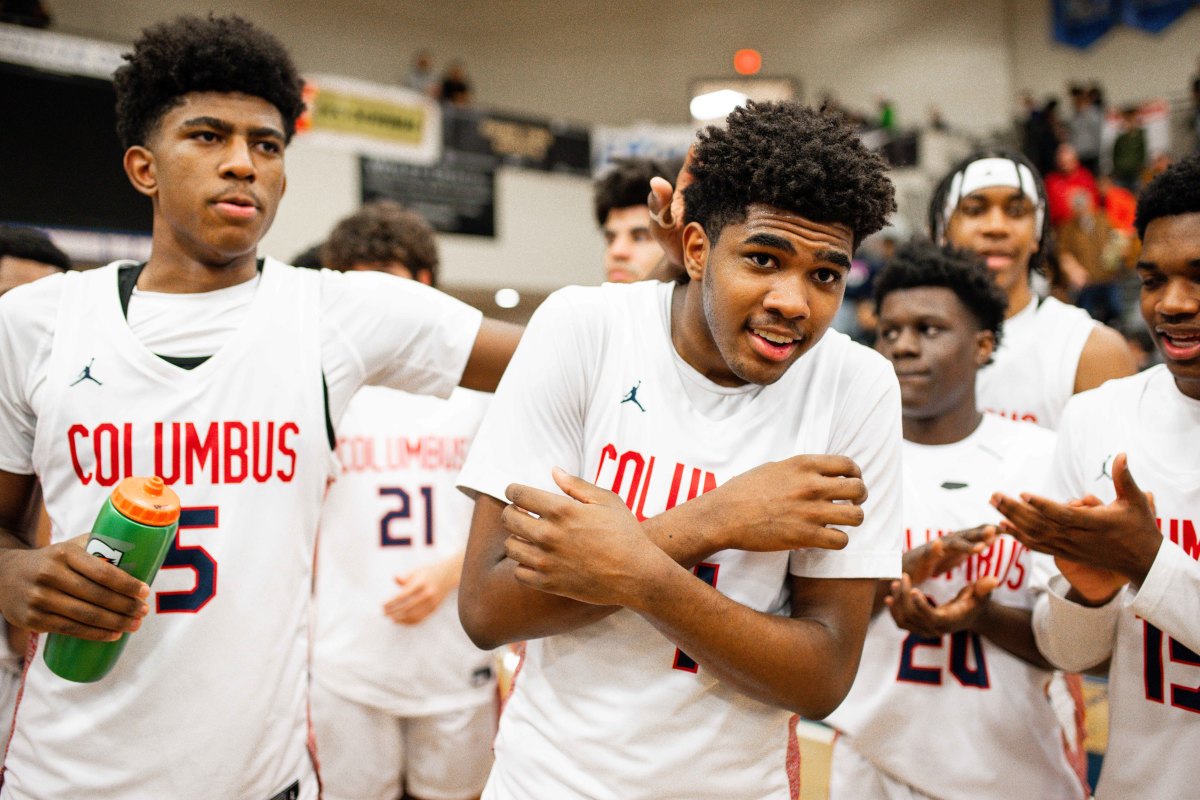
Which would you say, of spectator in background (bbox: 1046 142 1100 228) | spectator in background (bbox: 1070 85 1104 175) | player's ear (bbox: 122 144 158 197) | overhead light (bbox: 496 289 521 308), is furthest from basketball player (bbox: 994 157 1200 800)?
spectator in background (bbox: 1070 85 1104 175)

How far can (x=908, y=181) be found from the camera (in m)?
15.4

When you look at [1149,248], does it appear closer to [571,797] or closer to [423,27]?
[571,797]

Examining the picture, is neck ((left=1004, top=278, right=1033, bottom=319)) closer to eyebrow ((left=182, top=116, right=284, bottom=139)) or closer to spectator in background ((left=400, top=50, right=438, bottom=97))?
eyebrow ((left=182, top=116, right=284, bottom=139))

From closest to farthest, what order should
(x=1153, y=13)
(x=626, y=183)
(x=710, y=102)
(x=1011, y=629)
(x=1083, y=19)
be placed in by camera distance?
(x=1011, y=629) → (x=626, y=183) → (x=1153, y=13) → (x=1083, y=19) → (x=710, y=102)

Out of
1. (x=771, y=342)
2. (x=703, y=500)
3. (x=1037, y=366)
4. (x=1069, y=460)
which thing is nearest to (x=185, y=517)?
(x=703, y=500)

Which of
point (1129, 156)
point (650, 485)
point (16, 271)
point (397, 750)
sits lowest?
point (397, 750)

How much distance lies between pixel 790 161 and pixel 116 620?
1.44 m

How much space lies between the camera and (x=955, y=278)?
9.76ft

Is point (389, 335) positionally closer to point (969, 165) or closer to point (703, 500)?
point (703, 500)

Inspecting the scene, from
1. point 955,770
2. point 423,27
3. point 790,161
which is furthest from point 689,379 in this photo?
point 423,27

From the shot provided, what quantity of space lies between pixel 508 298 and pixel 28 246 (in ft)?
41.9

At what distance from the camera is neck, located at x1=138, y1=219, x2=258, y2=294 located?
6.81 ft

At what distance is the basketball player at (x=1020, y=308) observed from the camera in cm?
316

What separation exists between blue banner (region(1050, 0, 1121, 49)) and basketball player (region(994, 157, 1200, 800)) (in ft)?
53.5
